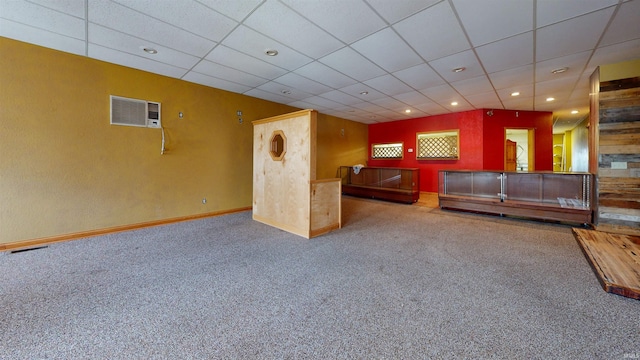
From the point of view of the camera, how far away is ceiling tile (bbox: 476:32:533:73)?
113 inches

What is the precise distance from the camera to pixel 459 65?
3.60 metres

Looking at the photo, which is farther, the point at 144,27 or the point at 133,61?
the point at 133,61

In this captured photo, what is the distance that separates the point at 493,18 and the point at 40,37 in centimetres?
532

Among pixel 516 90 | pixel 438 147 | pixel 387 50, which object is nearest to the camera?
pixel 387 50

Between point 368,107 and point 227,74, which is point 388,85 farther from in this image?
point 227,74

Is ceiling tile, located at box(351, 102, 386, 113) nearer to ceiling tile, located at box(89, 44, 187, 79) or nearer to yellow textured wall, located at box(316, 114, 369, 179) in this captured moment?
yellow textured wall, located at box(316, 114, 369, 179)

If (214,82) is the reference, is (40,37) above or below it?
below

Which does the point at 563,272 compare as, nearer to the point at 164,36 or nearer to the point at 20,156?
the point at 164,36

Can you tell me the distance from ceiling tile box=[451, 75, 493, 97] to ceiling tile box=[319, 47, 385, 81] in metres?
1.69

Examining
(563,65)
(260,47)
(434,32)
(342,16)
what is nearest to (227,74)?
(260,47)

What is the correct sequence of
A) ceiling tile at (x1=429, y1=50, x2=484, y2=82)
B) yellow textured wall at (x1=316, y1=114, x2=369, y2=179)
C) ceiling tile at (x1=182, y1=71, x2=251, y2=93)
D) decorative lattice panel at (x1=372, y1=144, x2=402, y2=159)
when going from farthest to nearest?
decorative lattice panel at (x1=372, y1=144, x2=402, y2=159), yellow textured wall at (x1=316, y1=114, x2=369, y2=179), ceiling tile at (x1=182, y1=71, x2=251, y2=93), ceiling tile at (x1=429, y1=50, x2=484, y2=82)

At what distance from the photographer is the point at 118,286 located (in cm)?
206

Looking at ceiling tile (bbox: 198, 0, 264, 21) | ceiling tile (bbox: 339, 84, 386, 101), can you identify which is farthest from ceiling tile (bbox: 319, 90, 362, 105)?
ceiling tile (bbox: 198, 0, 264, 21)

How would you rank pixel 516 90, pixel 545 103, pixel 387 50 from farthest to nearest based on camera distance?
pixel 545 103, pixel 516 90, pixel 387 50
